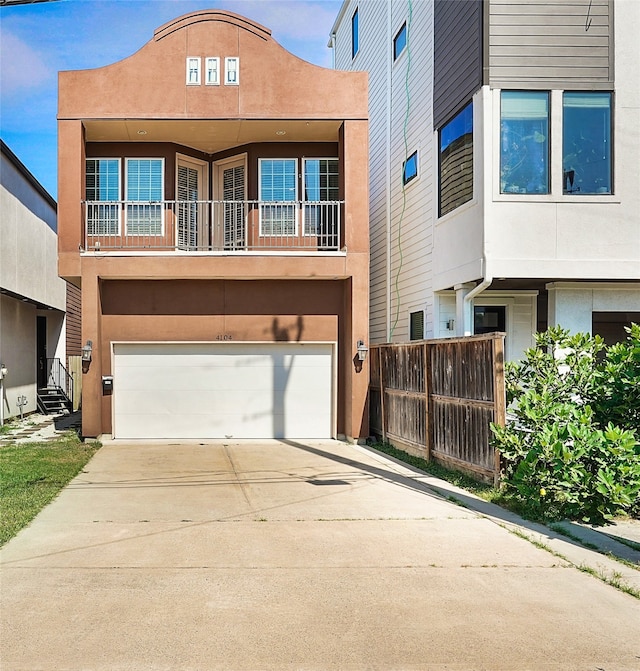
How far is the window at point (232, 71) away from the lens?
14.0m

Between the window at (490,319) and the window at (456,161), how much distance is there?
6.33 feet

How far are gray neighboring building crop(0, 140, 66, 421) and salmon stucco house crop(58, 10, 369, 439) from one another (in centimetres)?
253

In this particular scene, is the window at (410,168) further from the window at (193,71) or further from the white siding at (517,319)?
the window at (193,71)

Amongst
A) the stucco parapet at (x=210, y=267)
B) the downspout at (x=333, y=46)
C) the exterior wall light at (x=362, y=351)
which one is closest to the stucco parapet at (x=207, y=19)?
the stucco parapet at (x=210, y=267)

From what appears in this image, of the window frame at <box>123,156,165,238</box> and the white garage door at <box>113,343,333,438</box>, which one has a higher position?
the window frame at <box>123,156,165,238</box>

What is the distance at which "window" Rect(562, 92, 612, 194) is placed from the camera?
1129cm

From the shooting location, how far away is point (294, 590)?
17.6ft

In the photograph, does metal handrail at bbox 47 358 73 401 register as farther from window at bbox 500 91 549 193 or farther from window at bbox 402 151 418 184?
window at bbox 500 91 549 193

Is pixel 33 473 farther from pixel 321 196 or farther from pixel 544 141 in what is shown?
pixel 544 141

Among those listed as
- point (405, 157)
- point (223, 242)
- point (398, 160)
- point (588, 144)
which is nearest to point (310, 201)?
point (223, 242)

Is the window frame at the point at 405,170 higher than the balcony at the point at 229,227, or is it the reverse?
the window frame at the point at 405,170

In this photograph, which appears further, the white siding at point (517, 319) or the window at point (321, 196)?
the window at point (321, 196)

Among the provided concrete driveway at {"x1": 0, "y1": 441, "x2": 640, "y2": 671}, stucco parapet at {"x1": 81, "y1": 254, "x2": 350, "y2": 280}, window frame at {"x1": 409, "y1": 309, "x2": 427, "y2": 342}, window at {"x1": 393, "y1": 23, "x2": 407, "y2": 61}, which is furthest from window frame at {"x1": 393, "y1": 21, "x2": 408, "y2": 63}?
concrete driveway at {"x1": 0, "y1": 441, "x2": 640, "y2": 671}

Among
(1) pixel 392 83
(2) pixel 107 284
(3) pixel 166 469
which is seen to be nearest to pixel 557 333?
(3) pixel 166 469
